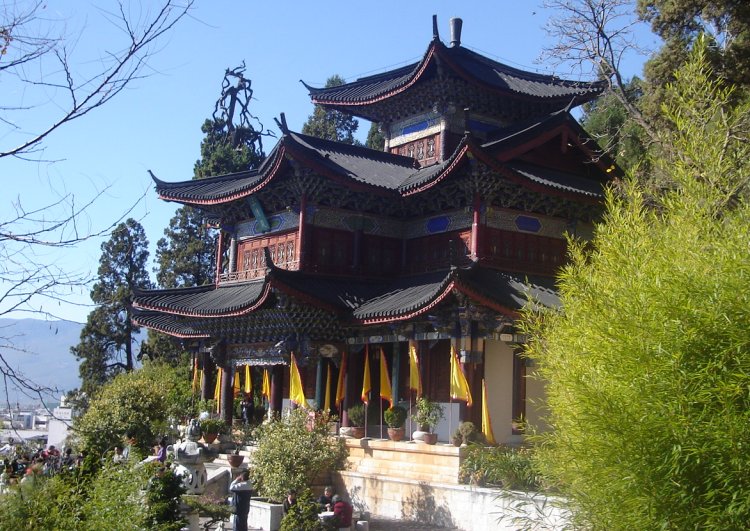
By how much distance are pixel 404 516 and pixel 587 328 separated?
8.42 metres

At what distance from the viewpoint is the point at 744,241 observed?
6.13 m

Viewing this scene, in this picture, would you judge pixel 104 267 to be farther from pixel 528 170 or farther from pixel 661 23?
pixel 661 23

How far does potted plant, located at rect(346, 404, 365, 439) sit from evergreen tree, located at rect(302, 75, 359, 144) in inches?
1091

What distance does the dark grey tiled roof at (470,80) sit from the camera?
19.9 m

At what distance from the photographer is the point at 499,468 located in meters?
12.9

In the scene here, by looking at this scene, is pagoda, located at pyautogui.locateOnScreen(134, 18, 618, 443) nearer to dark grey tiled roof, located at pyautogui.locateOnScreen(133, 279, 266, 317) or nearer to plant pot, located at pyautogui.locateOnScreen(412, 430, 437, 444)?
dark grey tiled roof, located at pyautogui.locateOnScreen(133, 279, 266, 317)

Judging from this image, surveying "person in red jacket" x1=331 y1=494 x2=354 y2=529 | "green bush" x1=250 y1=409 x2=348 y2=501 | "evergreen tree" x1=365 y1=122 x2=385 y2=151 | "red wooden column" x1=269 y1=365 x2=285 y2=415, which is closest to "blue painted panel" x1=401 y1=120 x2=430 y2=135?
"red wooden column" x1=269 y1=365 x2=285 y2=415

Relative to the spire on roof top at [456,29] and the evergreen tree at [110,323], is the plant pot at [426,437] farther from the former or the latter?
the evergreen tree at [110,323]

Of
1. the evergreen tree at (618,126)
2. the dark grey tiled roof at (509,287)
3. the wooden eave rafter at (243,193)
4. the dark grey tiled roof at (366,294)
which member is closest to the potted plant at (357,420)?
the dark grey tiled roof at (366,294)

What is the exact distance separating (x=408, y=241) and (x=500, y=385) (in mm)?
4410

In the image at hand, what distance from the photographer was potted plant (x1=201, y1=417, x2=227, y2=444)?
60.0 feet

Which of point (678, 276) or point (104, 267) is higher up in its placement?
point (104, 267)

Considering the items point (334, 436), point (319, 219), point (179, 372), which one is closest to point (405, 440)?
point (334, 436)

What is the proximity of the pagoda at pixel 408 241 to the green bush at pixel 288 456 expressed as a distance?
2731 mm
